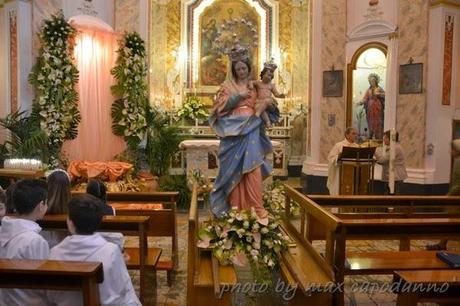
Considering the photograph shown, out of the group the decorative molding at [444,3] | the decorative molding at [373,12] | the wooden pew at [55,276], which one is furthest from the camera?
the decorative molding at [373,12]

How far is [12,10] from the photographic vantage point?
8.38 m

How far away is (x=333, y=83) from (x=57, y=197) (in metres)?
7.72

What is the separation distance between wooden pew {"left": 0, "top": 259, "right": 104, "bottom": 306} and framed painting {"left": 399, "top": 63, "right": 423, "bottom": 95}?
8.03 meters

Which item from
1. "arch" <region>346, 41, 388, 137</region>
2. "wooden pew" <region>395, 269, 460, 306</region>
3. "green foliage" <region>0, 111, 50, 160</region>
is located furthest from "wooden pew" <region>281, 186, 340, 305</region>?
"arch" <region>346, 41, 388, 137</region>

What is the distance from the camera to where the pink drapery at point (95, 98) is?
9.14 m

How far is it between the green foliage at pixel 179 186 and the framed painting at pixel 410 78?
472cm

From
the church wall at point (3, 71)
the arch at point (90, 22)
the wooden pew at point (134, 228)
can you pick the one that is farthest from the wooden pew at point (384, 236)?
the arch at point (90, 22)

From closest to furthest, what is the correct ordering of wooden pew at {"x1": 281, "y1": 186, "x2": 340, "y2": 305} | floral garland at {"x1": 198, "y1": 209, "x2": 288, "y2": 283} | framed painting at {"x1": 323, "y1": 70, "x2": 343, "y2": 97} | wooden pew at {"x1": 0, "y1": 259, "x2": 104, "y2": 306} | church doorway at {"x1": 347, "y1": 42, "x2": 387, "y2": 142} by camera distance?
wooden pew at {"x1": 0, "y1": 259, "x2": 104, "y2": 306} → wooden pew at {"x1": 281, "y1": 186, "x2": 340, "y2": 305} → floral garland at {"x1": 198, "y1": 209, "x2": 288, "y2": 283} → church doorway at {"x1": 347, "y1": 42, "x2": 387, "y2": 142} → framed painting at {"x1": 323, "y1": 70, "x2": 343, "y2": 97}

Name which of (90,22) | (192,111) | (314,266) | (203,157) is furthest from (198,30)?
(314,266)

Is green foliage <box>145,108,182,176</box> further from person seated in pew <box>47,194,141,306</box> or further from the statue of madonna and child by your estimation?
person seated in pew <box>47,194,141,306</box>

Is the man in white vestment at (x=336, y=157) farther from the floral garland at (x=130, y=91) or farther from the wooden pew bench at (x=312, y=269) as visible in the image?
the wooden pew bench at (x=312, y=269)

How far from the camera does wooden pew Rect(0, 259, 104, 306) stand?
2.19 metres

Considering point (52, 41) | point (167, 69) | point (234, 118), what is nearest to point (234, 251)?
point (234, 118)

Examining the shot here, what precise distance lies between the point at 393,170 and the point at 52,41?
20.9 feet
